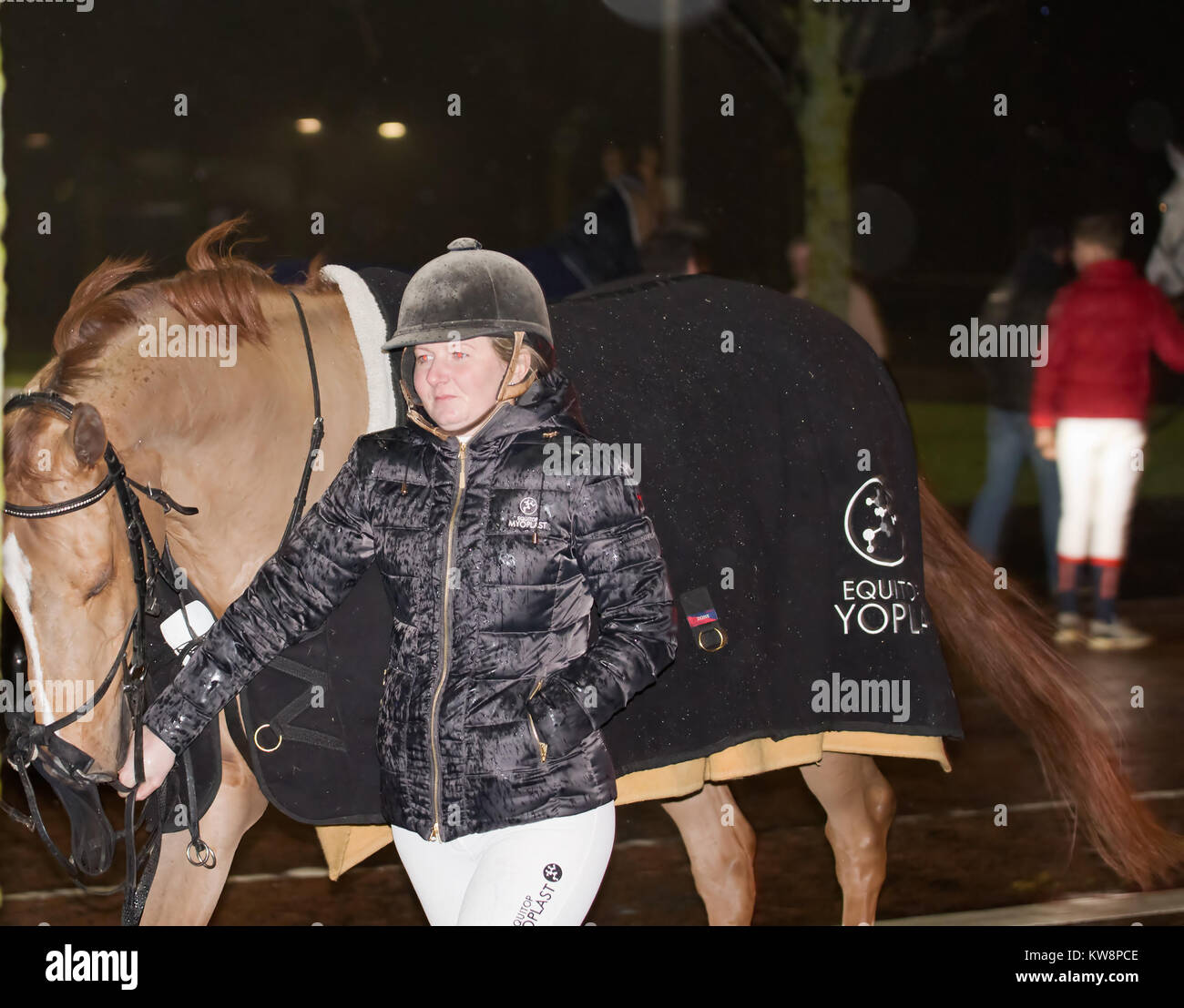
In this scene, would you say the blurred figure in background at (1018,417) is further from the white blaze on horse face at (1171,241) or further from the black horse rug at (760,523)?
the black horse rug at (760,523)

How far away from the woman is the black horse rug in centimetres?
76

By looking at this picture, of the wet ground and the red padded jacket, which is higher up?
the red padded jacket

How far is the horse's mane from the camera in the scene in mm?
2691

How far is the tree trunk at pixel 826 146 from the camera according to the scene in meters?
8.67

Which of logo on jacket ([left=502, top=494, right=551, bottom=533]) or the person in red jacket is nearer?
logo on jacket ([left=502, top=494, right=551, bottom=533])

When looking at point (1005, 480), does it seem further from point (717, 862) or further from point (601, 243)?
point (717, 862)

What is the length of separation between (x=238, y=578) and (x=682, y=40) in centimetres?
1874

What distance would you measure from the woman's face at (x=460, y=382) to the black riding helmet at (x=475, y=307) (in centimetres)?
2

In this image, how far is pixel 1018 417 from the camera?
302 inches

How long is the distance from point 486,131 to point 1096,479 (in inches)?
589

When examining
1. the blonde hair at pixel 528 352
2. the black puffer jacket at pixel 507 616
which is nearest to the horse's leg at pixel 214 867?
the black puffer jacket at pixel 507 616

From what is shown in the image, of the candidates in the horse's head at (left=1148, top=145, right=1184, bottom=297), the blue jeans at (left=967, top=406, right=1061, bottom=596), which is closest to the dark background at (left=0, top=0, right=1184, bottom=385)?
the horse's head at (left=1148, top=145, right=1184, bottom=297)

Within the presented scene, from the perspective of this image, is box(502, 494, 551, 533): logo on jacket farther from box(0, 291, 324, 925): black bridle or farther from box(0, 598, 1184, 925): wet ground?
box(0, 598, 1184, 925): wet ground
